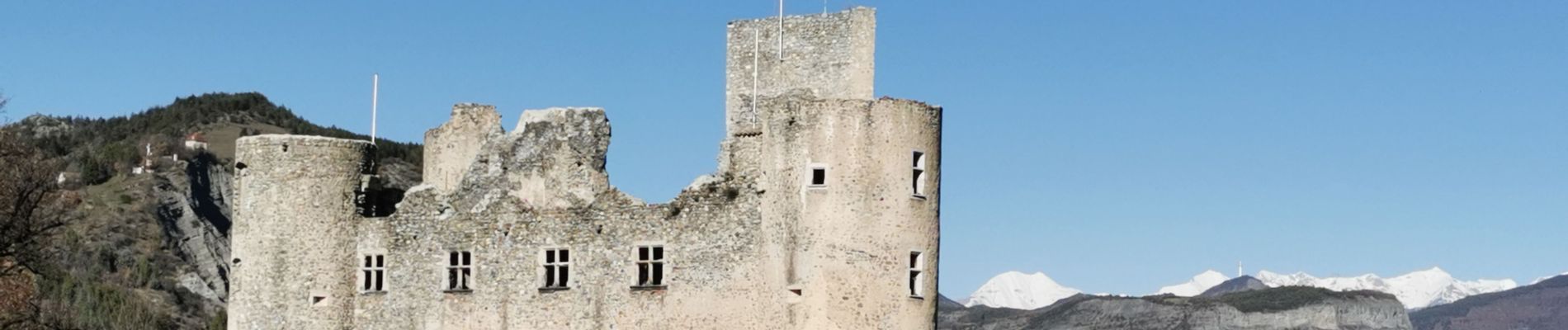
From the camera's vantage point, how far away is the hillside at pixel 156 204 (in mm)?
102000

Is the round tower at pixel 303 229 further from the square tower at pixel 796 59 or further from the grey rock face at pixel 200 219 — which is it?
the grey rock face at pixel 200 219

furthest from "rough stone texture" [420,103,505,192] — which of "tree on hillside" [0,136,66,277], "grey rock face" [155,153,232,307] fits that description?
"grey rock face" [155,153,232,307]

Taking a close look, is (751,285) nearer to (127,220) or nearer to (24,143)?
(24,143)

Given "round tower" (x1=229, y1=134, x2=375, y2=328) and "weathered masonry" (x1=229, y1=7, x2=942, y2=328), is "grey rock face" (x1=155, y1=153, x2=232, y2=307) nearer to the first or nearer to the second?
"round tower" (x1=229, y1=134, x2=375, y2=328)

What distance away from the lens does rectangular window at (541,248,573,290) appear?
4634 centimetres

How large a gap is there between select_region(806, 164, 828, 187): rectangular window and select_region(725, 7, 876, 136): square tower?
76.3 inches

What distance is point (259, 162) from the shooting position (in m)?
49.1

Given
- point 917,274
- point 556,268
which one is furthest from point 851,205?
point 556,268

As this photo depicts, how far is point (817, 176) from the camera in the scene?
43.4 m

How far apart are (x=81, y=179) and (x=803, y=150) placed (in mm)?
87143

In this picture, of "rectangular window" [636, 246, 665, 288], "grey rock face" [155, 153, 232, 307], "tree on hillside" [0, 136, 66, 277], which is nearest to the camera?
"rectangular window" [636, 246, 665, 288]

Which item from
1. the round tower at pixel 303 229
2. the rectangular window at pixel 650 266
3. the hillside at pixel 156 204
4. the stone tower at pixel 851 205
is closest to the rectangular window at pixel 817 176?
the stone tower at pixel 851 205

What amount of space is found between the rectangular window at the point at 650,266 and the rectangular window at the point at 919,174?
16.1ft

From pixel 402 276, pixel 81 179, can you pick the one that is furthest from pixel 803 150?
pixel 81 179
